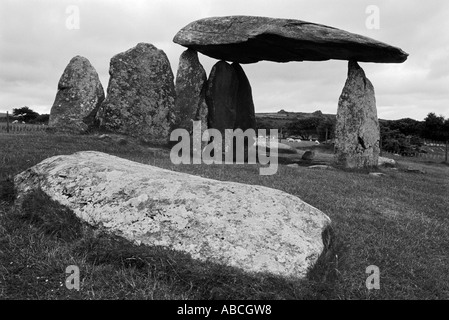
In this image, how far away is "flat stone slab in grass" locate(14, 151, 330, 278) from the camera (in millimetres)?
5078

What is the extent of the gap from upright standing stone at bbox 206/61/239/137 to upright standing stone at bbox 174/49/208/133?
48 cm

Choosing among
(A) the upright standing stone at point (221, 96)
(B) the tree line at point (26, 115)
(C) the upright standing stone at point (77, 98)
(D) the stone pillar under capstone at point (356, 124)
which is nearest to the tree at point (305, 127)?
(B) the tree line at point (26, 115)

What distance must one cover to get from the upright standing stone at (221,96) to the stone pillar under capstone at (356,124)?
6.13 m

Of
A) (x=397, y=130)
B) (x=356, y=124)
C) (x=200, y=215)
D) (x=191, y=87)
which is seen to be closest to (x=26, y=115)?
(x=191, y=87)

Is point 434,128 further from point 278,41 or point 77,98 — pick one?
point 77,98

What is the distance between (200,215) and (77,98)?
701 inches

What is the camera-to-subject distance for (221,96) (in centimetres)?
2355

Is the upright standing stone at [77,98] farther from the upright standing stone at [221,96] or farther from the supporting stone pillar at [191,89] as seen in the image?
the upright standing stone at [221,96]

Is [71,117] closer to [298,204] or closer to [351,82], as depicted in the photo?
[351,82]

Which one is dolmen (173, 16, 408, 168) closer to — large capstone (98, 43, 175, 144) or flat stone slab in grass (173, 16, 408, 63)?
flat stone slab in grass (173, 16, 408, 63)

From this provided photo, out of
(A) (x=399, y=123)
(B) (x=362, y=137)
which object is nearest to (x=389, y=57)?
(B) (x=362, y=137)

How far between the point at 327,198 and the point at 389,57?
12.2 metres

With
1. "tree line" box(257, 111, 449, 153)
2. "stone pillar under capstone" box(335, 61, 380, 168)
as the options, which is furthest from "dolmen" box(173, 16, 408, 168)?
"tree line" box(257, 111, 449, 153)

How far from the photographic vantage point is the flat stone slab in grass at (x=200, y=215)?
5.08 m
